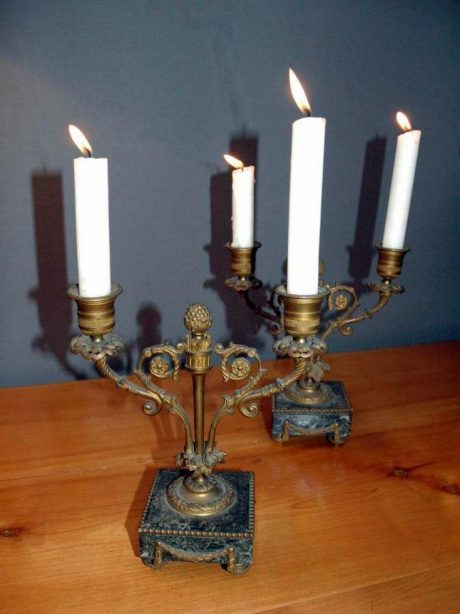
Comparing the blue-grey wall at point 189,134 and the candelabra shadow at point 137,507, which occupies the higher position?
the blue-grey wall at point 189,134

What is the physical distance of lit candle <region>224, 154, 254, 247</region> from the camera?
82 cm

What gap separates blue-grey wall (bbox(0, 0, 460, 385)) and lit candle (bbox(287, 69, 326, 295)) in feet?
1.68

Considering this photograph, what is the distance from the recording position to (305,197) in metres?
0.53

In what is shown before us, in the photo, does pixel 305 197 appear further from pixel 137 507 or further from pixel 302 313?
pixel 137 507

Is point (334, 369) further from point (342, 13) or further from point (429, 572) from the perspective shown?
point (342, 13)

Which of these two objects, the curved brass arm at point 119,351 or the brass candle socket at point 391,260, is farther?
the brass candle socket at point 391,260

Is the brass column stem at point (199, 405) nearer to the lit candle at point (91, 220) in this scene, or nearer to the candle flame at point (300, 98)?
the lit candle at point (91, 220)

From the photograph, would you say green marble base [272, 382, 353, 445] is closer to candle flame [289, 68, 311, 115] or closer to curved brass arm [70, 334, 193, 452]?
curved brass arm [70, 334, 193, 452]

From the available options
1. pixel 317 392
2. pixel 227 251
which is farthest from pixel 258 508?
pixel 227 251

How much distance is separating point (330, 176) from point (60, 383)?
29.4 inches

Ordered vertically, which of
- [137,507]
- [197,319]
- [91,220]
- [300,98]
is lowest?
[137,507]

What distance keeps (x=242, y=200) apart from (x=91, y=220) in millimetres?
352

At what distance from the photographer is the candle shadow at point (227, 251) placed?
1.07 meters

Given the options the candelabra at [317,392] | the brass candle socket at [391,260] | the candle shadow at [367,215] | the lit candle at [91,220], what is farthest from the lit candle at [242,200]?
the candle shadow at [367,215]
